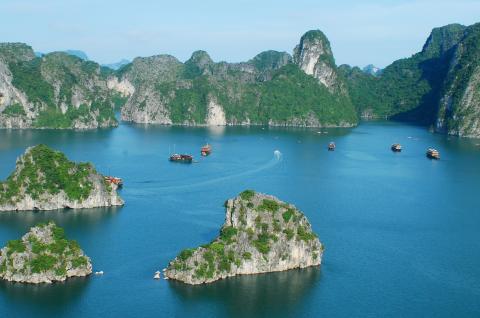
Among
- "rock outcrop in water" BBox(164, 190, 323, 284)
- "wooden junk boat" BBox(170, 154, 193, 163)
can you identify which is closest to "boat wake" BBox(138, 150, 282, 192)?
"wooden junk boat" BBox(170, 154, 193, 163)

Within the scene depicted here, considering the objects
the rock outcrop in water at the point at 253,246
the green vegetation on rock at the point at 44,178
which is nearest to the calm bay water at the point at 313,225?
the rock outcrop in water at the point at 253,246

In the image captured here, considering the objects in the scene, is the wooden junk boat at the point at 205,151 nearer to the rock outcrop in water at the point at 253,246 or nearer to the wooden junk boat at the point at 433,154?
the wooden junk boat at the point at 433,154

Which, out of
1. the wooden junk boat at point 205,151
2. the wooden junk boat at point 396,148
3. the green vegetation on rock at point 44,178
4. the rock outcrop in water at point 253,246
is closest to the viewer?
the rock outcrop in water at point 253,246

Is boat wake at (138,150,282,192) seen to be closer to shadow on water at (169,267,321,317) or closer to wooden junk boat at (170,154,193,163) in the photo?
wooden junk boat at (170,154,193,163)

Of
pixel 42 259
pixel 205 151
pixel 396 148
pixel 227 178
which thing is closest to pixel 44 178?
pixel 42 259

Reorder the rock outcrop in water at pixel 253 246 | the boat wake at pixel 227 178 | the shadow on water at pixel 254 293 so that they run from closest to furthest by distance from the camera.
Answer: the shadow on water at pixel 254 293 < the rock outcrop in water at pixel 253 246 < the boat wake at pixel 227 178

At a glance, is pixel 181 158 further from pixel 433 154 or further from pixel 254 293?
pixel 254 293
